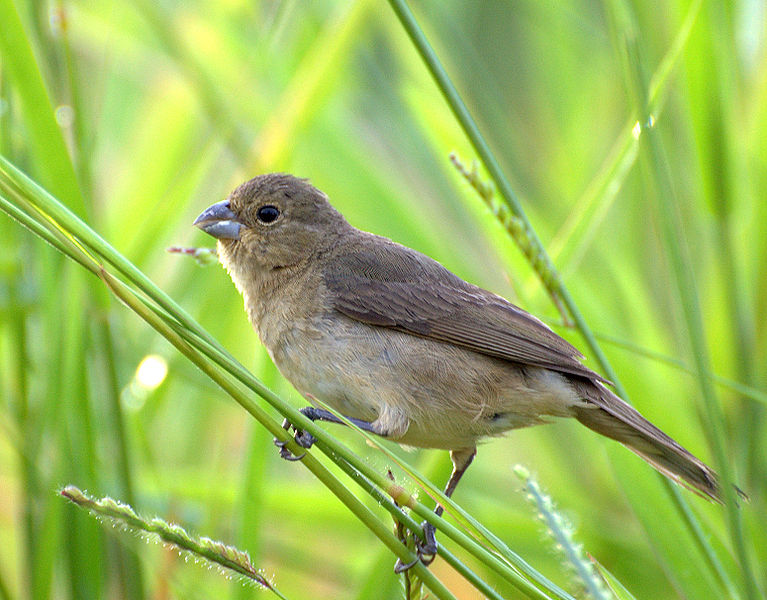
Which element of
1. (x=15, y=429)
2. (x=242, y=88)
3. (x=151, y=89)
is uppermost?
(x=151, y=89)

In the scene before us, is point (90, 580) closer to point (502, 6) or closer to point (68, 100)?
point (68, 100)

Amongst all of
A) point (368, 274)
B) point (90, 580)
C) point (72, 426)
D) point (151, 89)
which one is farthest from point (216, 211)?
point (151, 89)

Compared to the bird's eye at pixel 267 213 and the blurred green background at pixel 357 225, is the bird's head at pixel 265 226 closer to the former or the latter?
the bird's eye at pixel 267 213

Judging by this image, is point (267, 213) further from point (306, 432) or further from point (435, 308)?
point (306, 432)

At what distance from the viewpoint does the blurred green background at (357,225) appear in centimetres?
224

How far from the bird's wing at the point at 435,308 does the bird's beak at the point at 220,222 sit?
331mm

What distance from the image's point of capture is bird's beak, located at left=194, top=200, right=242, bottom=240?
2.85 meters

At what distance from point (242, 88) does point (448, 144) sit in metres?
0.82

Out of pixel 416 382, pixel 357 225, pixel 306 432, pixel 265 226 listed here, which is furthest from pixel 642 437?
pixel 357 225

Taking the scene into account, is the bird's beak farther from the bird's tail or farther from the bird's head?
the bird's tail

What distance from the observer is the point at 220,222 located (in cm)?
288

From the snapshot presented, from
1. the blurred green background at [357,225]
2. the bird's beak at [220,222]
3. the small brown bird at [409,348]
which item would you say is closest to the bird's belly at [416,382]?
the small brown bird at [409,348]

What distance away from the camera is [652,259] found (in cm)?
373

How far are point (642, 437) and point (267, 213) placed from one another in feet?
4.57
